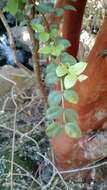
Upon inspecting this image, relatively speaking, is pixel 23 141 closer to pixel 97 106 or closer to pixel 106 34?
pixel 97 106

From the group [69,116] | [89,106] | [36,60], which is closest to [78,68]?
[69,116]

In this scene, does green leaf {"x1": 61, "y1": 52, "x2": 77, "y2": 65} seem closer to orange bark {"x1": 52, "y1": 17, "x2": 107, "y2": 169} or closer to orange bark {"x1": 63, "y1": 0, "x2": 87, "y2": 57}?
orange bark {"x1": 52, "y1": 17, "x2": 107, "y2": 169}

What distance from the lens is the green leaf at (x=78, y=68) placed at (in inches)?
29.5

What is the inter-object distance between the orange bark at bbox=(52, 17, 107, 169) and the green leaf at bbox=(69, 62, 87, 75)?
612 millimetres

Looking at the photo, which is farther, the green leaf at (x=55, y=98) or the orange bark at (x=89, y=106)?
the orange bark at (x=89, y=106)

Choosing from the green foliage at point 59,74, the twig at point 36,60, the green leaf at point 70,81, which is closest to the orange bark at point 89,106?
the twig at point 36,60

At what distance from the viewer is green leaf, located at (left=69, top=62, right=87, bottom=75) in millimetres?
750

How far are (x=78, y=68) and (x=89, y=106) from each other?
0.78m

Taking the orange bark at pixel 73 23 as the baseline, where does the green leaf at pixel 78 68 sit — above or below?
above

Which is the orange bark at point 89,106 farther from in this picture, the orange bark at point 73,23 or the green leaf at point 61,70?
the green leaf at point 61,70

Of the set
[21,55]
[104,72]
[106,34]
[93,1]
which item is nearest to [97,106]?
[104,72]

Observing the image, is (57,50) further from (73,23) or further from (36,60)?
(73,23)

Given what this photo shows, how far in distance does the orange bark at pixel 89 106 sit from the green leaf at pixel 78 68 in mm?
612

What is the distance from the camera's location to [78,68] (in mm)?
754
